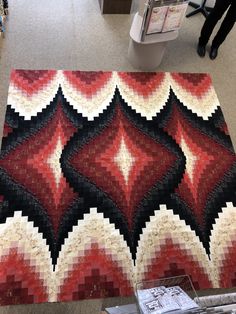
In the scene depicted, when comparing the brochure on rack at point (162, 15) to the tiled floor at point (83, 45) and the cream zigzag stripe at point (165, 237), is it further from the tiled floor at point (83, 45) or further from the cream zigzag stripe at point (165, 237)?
the cream zigzag stripe at point (165, 237)

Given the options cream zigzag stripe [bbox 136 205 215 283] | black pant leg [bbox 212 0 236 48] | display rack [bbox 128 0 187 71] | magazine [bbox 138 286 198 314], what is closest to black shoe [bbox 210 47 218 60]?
black pant leg [bbox 212 0 236 48]

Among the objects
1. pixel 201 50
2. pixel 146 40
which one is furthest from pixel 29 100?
pixel 201 50

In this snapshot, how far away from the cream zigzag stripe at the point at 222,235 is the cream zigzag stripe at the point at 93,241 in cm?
48

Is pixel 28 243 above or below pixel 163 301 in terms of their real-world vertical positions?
below

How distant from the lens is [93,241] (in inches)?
61.2

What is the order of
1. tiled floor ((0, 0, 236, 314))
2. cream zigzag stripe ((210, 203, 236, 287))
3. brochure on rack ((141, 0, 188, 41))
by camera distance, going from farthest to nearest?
tiled floor ((0, 0, 236, 314))
brochure on rack ((141, 0, 188, 41))
cream zigzag stripe ((210, 203, 236, 287))

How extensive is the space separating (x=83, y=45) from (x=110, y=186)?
128cm

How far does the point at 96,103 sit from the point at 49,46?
28.1 inches

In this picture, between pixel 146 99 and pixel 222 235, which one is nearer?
pixel 222 235

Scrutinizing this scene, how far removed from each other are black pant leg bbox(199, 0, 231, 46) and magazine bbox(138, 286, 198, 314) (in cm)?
191

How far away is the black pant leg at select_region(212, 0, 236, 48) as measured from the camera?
2069mm

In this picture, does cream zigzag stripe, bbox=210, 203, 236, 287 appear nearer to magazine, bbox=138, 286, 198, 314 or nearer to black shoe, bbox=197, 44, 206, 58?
magazine, bbox=138, 286, 198, 314

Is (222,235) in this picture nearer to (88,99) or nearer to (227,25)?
(88,99)

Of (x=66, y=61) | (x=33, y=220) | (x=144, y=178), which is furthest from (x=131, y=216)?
(x=66, y=61)
